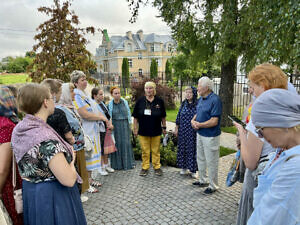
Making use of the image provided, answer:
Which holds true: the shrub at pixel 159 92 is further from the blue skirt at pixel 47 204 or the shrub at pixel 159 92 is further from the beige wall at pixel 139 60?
the beige wall at pixel 139 60

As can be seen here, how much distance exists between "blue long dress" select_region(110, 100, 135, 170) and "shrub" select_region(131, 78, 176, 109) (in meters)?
6.44

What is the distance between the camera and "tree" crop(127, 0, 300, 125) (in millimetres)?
3471

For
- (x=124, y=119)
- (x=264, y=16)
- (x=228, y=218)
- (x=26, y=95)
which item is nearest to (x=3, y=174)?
(x=26, y=95)

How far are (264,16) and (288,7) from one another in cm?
72

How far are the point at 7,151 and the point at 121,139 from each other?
10.7ft

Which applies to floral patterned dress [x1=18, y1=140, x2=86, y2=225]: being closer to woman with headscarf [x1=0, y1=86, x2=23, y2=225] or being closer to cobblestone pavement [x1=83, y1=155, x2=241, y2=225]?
woman with headscarf [x1=0, y1=86, x2=23, y2=225]

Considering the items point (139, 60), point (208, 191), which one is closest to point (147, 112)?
point (208, 191)

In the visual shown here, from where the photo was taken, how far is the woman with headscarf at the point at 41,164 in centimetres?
178

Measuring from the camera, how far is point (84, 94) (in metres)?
3.98

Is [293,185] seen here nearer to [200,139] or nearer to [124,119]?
[200,139]

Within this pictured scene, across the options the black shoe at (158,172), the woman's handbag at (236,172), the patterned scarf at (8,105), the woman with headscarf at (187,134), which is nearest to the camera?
the patterned scarf at (8,105)

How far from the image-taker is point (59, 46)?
611 centimetres

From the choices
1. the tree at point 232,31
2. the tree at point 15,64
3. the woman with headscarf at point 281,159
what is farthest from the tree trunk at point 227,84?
the tree at point 15,64

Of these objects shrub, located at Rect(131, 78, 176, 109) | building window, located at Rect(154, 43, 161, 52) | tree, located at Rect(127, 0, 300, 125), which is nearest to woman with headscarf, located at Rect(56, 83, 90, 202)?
tree, located at Rect(127, 0, 300, 125)
